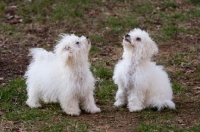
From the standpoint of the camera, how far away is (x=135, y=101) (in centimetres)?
717

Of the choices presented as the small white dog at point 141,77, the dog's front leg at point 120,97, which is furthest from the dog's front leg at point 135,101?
the dog's front leg at point 120,97

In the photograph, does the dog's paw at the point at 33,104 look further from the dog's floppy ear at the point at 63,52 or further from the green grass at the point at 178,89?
the green grass at the point at 178,89

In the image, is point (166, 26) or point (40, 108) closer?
point (40, 108)

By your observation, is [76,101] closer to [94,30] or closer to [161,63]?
[161,63]

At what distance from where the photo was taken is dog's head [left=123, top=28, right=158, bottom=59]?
7.10 m

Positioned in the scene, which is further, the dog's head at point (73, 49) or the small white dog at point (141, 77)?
the small white dog at point (141, 77)

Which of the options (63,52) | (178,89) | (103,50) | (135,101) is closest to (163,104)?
(135,101)

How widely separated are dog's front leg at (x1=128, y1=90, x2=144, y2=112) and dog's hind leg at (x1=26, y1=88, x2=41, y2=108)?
1.44 metres

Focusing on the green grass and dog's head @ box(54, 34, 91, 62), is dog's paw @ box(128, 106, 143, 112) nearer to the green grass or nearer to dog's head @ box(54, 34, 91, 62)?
dog's head @ box(54, 34, 91, 62)

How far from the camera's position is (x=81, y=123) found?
663 cm

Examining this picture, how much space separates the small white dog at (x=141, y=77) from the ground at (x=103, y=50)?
0.55 ft

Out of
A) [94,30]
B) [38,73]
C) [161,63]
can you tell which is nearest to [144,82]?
[38,73]

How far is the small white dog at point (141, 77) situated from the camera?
7141mm

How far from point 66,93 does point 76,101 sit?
225mm
